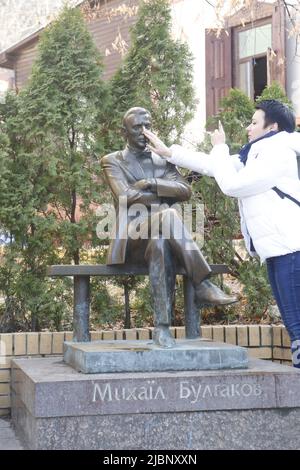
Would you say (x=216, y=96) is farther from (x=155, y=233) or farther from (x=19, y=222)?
(x=155, y=233)

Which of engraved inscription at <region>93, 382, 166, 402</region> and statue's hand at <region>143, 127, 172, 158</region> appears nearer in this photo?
engraved inscription at <region>93, 382, 166, 402</region>

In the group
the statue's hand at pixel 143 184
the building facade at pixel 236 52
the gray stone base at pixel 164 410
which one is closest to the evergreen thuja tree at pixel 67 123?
the statue's hand at pixel 143 184

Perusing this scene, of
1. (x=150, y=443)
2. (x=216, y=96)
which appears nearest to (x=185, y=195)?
(x=150, y=443)

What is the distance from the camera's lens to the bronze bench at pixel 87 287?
464cm

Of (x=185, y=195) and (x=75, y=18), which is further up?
(x=75, y=18)

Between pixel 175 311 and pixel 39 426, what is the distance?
284cm

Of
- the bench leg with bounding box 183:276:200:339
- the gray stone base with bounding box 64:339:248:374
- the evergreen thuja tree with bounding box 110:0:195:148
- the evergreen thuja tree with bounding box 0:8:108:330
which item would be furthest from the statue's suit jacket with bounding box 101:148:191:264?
the evergreen thuja tree with bounding box 110:0:195:148

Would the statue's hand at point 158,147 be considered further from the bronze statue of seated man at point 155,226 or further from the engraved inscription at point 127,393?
the engraved inscription at point 127,393

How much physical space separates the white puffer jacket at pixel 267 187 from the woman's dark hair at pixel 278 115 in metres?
0.14

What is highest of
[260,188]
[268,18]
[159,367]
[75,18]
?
[268,18]

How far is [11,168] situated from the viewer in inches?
247

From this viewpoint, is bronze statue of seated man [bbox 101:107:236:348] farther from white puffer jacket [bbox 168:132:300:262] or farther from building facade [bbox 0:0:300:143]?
building facade [bbox 0:0:300:143]

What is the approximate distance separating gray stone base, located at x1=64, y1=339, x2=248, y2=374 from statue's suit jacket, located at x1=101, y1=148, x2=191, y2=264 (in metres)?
0.68

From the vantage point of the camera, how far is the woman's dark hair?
4492 mm
